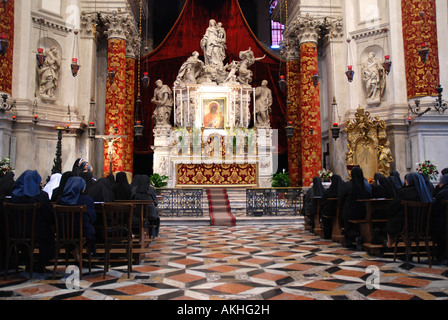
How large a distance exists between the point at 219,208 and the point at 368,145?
5.17 meters

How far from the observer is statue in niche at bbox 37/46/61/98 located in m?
12.3

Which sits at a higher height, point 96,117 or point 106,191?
point 96,117

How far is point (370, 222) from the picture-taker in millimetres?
5848

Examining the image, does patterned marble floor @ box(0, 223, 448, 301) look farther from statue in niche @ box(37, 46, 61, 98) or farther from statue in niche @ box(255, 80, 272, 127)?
statue in niche @ box(255, 80, 272, 127)

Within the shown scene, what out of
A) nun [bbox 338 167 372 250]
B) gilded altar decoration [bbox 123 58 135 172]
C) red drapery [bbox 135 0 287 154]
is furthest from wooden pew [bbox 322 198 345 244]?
red drapery [bbox 135 0 287 154]

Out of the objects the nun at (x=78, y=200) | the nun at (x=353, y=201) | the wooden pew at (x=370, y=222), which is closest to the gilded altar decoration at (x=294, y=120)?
the nun at (x=353, y=201)

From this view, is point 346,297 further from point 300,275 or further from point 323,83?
point 323,83

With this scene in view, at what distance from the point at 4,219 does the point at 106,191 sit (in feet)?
4.14

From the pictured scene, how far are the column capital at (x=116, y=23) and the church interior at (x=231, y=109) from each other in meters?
0.04

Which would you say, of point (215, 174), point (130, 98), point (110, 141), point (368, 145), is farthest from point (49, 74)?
point (368, 145)

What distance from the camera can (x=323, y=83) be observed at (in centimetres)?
1550

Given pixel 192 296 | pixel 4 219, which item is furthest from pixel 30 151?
pixel 192 296

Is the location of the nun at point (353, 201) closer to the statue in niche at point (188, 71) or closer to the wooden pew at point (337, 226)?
the wooden pew at point (337, 226)
